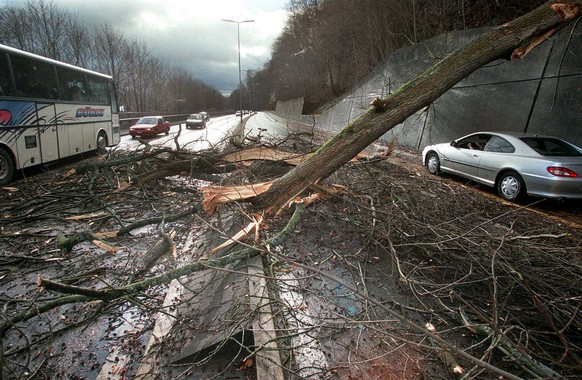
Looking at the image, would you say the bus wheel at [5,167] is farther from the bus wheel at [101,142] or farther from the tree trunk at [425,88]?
the tree trunk at [425,88]

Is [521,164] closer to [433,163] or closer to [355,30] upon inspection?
[433,163]

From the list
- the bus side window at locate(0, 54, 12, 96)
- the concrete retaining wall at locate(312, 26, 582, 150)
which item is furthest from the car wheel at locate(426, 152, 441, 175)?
the bus side window at locate(0, 54, 12, 96)

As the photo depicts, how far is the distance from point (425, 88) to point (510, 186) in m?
4.17

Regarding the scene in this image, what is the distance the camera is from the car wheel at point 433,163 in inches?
375

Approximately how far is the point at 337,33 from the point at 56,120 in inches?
982

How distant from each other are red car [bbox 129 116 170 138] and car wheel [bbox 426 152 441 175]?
1851 cm

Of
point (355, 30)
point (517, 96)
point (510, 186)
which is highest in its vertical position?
point (355, 30)

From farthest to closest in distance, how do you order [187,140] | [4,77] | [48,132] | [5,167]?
[187,140]
[48,132]
[5,167]
[4,77]

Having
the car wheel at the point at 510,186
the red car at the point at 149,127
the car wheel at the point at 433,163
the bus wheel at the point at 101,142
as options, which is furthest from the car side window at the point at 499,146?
the red car at the point at 149,127

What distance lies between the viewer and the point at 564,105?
8633mm

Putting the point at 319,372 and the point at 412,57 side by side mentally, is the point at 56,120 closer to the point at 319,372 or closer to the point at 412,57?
the point at 319,372

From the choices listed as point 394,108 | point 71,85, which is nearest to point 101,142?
point 71,85

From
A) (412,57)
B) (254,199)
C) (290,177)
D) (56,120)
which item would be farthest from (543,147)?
(56,120)

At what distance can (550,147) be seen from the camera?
21.2 ft
